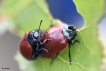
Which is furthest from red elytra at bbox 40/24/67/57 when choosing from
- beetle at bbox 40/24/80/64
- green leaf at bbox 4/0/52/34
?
green leaf at bbox 4/0/52/34

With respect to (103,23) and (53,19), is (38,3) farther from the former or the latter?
(103,23)

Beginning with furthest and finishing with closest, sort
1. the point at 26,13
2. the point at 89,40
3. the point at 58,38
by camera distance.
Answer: the point at 26,13 < the point at 58,38 < the point at 89,40

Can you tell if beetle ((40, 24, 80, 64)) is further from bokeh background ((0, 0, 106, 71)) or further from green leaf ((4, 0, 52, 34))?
green leaf ((4, 0, 52, 34))

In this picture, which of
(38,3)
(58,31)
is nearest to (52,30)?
(58,31)

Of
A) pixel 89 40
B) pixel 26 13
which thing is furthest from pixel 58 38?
pixel 26 13

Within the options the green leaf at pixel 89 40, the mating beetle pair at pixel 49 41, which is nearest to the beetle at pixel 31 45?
the mating beetle pair at pixel 49 41

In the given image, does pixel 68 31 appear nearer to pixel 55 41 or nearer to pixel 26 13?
pixel 55 41

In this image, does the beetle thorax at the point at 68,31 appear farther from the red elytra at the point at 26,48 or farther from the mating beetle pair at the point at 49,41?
the red elytra at the point at 26,48

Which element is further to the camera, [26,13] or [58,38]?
[26,13]
